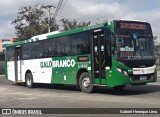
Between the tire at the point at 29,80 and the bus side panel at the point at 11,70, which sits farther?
the bus side panel at the point at 11,70

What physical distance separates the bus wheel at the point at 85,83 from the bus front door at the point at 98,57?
1.68 feet

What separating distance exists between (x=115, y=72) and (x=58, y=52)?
503 centimetres

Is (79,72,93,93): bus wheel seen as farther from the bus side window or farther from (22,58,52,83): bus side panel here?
the bus side window

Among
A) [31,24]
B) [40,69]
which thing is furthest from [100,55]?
[31,24]

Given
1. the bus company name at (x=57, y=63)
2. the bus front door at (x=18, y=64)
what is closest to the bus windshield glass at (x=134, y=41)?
the bus company name at (x=57, y=63)

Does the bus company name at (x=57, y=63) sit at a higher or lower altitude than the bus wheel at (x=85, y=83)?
higher

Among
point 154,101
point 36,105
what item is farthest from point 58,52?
point 154,101

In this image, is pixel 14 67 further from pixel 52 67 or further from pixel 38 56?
pixel 52 67

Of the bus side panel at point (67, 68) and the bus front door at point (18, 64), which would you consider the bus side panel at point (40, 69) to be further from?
the bus front door at point (18, 64)

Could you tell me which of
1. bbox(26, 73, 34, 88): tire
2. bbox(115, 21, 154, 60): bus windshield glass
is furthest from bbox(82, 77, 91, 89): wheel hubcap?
bbox(26, 73, 34, 88): tire

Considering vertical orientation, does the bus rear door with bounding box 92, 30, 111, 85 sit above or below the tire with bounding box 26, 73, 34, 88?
above

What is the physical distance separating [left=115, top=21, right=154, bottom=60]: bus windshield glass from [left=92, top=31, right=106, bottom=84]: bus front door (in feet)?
2.80

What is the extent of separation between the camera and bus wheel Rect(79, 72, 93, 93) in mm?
17797

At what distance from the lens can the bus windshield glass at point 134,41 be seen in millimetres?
16281
